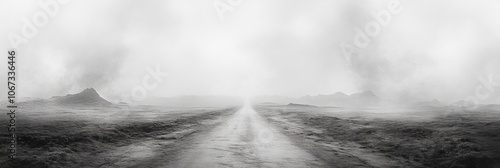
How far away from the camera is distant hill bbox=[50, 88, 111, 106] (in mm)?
59731

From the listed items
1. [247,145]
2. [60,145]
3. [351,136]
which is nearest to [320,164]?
[247,145]

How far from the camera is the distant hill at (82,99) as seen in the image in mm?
59731

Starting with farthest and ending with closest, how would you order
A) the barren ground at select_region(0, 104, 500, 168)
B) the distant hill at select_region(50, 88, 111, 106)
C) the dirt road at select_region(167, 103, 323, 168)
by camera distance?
the distant hill at select_region(50, 88, 111, 106) → the barren ground at select_region(0, 104, 500, 168) → the dirt road at select_region(167, 103, 323, 168)

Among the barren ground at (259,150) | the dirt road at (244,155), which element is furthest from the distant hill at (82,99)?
the dirt road at (244,155)

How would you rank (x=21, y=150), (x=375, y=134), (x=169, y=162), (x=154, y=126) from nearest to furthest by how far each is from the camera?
(x=169, y=162), (x=21, y=150), (x=375, y=134), (x=154, y=126)

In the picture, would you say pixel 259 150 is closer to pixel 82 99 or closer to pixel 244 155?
pixel 244 155

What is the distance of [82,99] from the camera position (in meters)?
64.2

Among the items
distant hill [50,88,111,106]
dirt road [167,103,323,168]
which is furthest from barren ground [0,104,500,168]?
distant hill [50,88,111,106]

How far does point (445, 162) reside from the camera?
39.9 feet

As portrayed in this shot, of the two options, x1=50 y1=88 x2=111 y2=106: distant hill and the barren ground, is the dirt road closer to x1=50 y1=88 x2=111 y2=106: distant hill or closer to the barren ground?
the barren ground

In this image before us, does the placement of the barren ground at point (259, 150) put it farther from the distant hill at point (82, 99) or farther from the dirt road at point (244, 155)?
the distant hill at point (82, 99)

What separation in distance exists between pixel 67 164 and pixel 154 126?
12.7 meters

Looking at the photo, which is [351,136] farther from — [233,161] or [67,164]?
[67,164]

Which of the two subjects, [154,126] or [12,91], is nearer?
[12,91]
